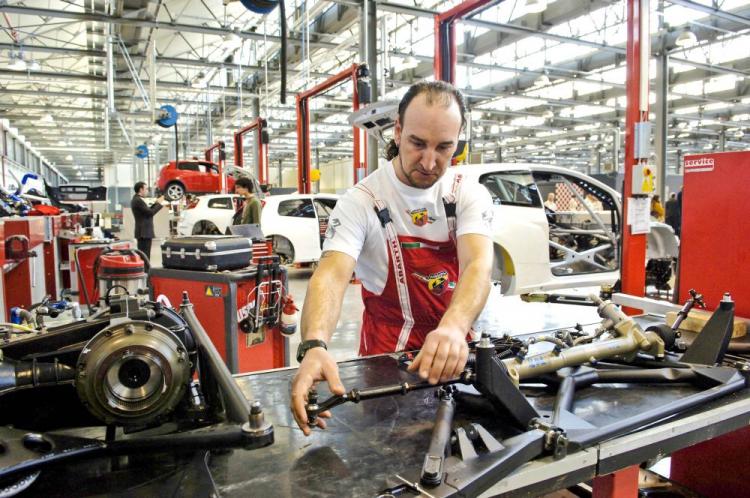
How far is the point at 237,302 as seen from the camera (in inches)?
124

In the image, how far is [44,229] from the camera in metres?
4.52

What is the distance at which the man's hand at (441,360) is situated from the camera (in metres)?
1.06

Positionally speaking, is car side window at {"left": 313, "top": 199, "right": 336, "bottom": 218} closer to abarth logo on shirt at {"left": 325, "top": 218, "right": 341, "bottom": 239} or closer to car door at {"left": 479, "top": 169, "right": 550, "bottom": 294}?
car door at {"left": 479, "top": 169, "right": 550, "bottom": 294}

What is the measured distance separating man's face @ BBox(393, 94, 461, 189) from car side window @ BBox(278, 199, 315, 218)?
6.96 m

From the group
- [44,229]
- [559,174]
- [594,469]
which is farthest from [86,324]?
[559,174]

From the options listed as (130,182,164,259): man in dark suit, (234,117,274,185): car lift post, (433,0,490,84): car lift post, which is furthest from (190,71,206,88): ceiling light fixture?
(433,0,490,84): car lift post

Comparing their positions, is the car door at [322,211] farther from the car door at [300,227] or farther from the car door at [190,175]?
the car door at [190,175]

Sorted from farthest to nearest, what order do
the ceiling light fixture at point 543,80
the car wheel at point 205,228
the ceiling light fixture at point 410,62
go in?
the ceiling light fixture at point 543,80, the car wheel at point 205,228, the ceiling light fixture at point 410,62

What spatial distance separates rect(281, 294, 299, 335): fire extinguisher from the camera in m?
3.34

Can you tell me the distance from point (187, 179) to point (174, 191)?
1.53 feet

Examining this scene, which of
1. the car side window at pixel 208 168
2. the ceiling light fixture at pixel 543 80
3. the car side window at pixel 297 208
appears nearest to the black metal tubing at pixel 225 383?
the car side window at pixel 297 208

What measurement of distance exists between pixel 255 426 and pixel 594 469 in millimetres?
637

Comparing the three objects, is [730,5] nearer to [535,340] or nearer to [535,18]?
[535,18]

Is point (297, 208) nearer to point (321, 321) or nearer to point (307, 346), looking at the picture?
point (321, 321)
